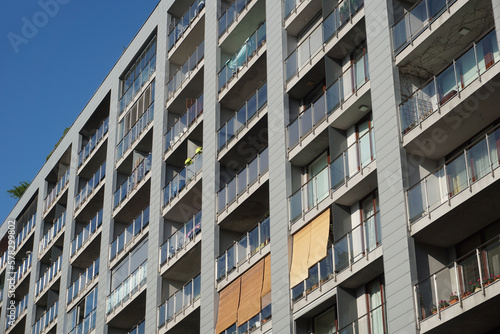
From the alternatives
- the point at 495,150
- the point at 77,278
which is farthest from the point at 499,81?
the point at 77,278

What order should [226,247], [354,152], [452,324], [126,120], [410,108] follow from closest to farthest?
[452,324] < [410,108] < [354,152] < [226,247] < [126,120]

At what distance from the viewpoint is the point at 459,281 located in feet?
72.5

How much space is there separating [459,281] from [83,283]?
91.7 feet

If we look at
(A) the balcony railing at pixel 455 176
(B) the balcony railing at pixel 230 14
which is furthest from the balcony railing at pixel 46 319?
(A) the balcony railing at pixel 455 176

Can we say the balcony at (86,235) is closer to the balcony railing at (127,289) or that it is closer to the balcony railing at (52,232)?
the balcony railing at (52,232)

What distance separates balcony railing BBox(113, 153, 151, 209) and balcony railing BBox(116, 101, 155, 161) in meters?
1.60

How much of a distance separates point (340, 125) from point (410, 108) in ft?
13.4

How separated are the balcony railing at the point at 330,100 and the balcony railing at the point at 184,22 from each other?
41.6 ft

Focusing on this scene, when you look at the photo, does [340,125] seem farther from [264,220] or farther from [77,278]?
[77,278]

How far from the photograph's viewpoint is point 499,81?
75.7ft

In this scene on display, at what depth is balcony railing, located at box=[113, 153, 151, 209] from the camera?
42.6 metres

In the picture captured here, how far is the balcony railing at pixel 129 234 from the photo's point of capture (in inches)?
1631

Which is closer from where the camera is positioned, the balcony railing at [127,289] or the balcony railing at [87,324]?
the balcony railing at [127,289]

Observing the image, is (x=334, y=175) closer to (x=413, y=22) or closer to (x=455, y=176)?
(x=413, y=22)
